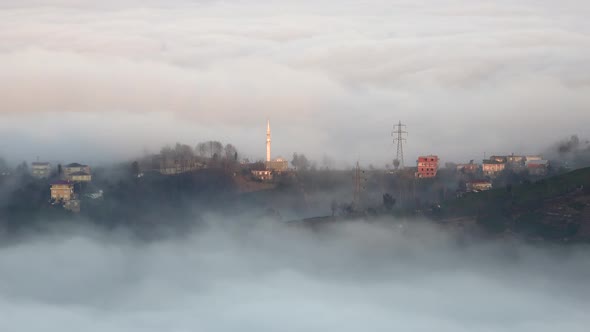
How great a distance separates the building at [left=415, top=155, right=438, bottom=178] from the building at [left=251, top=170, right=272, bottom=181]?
2294cm

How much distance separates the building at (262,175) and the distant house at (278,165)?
2289 millimetres

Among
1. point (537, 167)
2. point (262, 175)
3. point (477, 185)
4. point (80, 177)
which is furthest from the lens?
point (80, 177)

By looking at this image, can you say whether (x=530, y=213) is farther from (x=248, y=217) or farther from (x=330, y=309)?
(x=248, y=217)

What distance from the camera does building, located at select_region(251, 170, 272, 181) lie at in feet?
620

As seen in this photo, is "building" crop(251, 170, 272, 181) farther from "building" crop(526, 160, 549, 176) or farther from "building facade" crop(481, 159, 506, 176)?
Answer: "building" crop(526, 160, 549, 176)

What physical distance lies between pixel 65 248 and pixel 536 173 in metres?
70.7

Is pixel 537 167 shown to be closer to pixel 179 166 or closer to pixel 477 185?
pixel 477 185

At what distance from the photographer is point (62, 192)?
18475 cm

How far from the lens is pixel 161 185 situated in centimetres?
18762

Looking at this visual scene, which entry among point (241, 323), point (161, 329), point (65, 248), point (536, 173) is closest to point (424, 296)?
point (241, 323)

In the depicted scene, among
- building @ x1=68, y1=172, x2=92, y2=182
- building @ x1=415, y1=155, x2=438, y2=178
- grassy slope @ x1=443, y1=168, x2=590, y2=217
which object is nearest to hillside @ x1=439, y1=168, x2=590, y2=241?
grassy slope @ x1=443, y1=168, x2=590, y2=217

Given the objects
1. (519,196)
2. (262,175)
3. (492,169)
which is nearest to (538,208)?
(519,196)

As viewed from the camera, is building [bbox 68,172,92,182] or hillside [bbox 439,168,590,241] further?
building [bbox 68,172,92,182]

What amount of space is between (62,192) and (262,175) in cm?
3060
